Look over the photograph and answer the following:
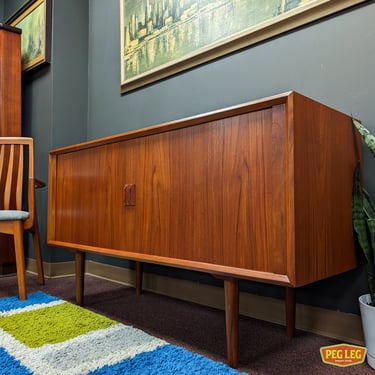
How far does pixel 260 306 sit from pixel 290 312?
0.18 metres

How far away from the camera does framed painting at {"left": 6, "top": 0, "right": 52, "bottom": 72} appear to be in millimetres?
2109

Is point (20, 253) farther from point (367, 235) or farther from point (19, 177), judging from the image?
point (367, 235)

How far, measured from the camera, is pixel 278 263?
0.78m

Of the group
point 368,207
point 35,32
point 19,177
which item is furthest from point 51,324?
point 35,32

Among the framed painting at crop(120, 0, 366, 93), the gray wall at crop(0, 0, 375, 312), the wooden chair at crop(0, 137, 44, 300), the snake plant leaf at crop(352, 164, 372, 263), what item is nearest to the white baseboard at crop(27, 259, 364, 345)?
the gray wall at crop(0, 0, 375, 312)

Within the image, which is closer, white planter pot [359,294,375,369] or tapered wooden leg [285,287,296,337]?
white planter pot [359,294,375,369]

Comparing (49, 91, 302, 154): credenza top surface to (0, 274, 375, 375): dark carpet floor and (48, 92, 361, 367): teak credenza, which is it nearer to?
(48, 92, 361, 367): teak credenza

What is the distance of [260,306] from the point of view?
125 centimetres

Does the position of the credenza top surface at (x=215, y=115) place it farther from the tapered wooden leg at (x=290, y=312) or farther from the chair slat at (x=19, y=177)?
the chair slat at (x=19, y=177)

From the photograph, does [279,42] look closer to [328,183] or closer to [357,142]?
[357,142]

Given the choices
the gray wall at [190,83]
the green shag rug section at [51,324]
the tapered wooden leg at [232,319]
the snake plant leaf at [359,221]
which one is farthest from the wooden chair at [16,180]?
the snake plant leaf at [359,221]

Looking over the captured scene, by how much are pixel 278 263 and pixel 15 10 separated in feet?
8.76

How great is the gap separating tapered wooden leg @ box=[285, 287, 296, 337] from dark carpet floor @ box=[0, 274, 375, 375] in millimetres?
25

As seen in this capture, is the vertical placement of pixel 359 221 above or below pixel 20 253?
above
